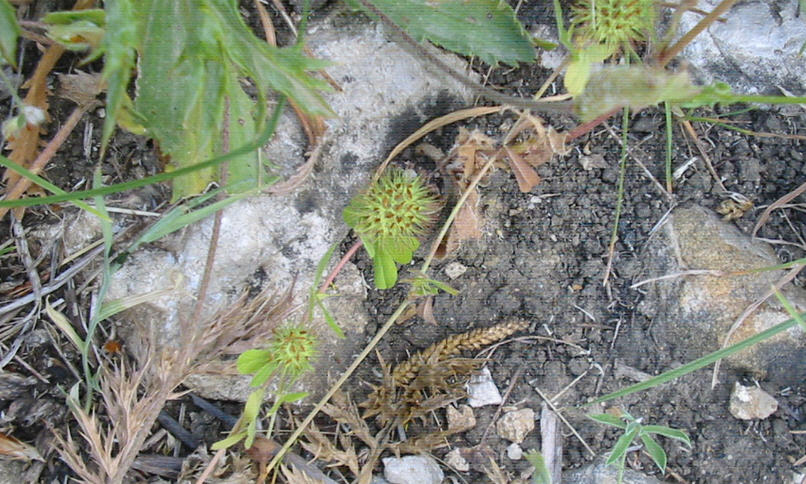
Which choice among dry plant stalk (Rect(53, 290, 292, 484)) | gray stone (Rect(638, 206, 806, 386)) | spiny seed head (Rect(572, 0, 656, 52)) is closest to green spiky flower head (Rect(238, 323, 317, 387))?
dry plant stalk (Rect(53, 290, 292, 484))

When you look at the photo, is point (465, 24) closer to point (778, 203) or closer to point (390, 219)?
point (390, 219)

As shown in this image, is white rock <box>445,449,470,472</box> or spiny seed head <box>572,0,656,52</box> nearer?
spiny seed head <box>572,0,656,52</box>

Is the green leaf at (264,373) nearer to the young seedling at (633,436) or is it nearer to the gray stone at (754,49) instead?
the young seedling at (633,436)

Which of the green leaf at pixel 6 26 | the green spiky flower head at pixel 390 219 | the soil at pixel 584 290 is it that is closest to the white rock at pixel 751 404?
the soil at pixel 584 290

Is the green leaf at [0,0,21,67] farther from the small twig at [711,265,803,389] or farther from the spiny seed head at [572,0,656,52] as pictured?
the small twig at [711,265,803,389]

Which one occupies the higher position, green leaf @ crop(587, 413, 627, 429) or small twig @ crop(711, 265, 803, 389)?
small twig @ crop(711, 265, 803, 389)

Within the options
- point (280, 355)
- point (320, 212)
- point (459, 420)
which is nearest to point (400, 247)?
point (320, 212)
